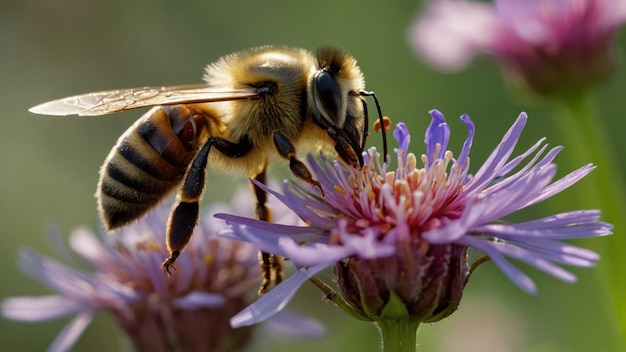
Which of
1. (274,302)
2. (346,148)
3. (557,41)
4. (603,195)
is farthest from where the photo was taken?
(557,41)

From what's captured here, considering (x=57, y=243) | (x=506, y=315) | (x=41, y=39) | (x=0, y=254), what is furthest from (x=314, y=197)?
(x=41, y=39)

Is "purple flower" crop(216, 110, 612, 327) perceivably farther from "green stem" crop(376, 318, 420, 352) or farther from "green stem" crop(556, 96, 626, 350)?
"green stem" crop(556, 96, 626, 350)

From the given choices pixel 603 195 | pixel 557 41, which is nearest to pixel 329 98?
pixel 603 195

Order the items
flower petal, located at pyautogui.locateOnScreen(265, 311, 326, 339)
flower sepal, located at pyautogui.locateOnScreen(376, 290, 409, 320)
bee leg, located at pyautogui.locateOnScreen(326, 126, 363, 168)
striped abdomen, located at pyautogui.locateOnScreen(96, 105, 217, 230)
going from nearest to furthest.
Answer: flower sepal, located at pyautogui.locateOnScreen(376, 290, 409, 320) → bee leg, located at pyautogui.locateOnScreen(326, 126, 363, 168) → striped abdomen, located at pyautogui.locateOnScreen(96, 105, 217, 230) → flower petal, located at pyautogui.locateOnScreen(265, 311, 326, 339)

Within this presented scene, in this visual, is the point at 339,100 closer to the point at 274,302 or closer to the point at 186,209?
the point at 186,209

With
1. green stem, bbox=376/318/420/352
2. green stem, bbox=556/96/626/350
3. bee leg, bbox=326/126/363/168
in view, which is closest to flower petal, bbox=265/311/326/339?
bee leg, bbox=326/126/363/168

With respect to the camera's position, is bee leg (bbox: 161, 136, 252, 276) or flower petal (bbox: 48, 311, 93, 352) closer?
bee leg (bbox: 161, 136, 252, 276)

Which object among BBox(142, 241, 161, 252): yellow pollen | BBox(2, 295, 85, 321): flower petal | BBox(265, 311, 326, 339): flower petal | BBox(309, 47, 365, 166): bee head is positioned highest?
BBox(309, 47, 365, 166): bee head
